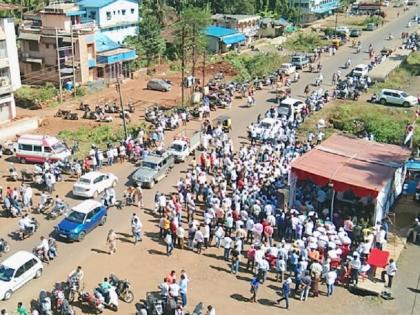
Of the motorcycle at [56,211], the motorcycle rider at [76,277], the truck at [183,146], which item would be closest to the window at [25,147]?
the motorcycle at [56,211]

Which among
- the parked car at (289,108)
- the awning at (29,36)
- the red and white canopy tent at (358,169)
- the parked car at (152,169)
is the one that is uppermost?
the awning at (29,36)

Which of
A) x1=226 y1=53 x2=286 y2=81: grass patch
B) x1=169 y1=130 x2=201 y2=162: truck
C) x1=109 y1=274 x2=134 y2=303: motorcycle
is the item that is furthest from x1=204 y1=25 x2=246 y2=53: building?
x1=109 y1=274 x2=134 y2=303: motorcycle

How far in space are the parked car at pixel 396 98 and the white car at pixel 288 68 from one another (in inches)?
451

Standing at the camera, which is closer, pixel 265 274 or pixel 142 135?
pixel 265 274

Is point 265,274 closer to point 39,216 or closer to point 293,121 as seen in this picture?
point 39,216

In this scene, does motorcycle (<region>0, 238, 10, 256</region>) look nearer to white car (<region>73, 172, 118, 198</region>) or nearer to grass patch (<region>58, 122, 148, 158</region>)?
white car (<region>73, 172, 118, 198</region>)

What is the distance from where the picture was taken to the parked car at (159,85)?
1996 inches

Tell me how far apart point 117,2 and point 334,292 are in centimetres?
5047

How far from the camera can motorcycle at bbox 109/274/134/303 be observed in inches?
779

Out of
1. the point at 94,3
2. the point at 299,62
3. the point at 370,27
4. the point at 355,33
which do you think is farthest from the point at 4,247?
the point at 370,27

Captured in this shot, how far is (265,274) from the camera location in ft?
69.6

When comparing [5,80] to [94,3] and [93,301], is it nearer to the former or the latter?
[94,3]

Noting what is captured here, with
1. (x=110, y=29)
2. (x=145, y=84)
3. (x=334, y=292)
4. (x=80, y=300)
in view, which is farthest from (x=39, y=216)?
(x=110, y=29)

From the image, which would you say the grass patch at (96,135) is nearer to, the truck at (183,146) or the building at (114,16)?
the truck at (183,146)
